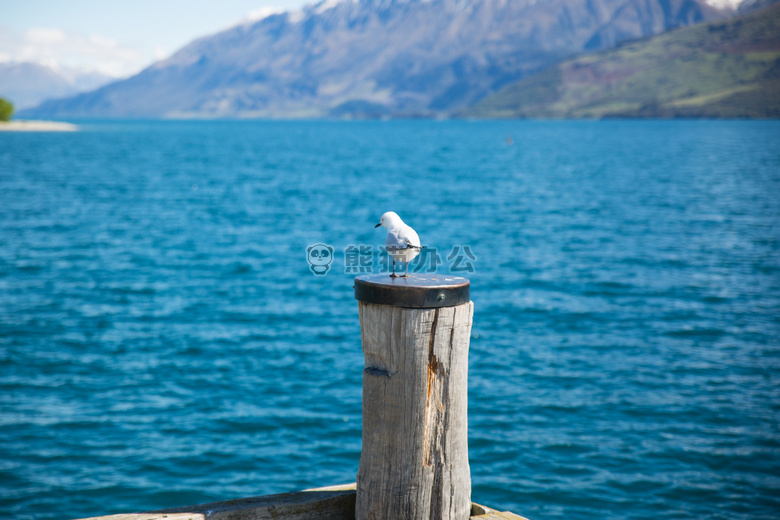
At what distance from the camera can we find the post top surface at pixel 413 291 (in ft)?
16.6

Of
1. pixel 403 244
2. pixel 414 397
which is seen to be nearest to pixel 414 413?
pixel 414 397

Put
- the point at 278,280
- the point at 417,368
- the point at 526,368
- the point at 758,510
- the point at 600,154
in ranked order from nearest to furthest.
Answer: the point at 417,368
the point at 758,510
the point at 526,368
the point at 278,280
the point at 600,154

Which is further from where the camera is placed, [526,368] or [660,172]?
[660,172]

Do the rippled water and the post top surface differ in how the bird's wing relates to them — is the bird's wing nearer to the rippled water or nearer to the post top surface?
the post top surface

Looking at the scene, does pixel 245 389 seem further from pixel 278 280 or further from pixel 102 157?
pixel 102 157

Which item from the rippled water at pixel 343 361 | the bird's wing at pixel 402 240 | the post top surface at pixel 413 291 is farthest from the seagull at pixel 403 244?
the rippled water at pixel 343 361

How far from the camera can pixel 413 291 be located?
5.04 meters

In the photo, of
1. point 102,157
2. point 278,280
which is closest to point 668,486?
point 278,280

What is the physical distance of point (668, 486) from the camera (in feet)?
40.3

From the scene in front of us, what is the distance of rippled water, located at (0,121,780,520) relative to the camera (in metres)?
12.4

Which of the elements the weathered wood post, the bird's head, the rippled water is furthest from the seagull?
the rippled water

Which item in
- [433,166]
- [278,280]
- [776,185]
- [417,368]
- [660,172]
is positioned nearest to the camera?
[417,368]

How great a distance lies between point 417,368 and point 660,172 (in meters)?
77.7

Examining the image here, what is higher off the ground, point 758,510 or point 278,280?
point 278,280
